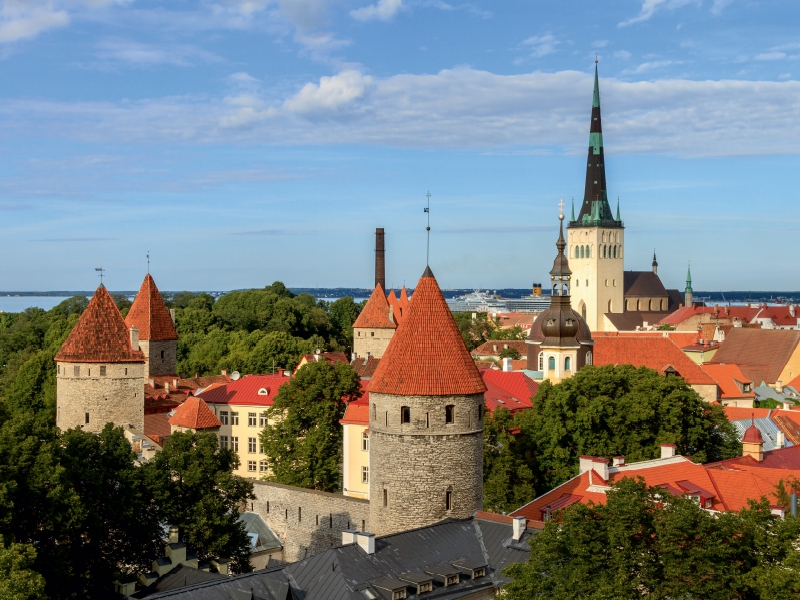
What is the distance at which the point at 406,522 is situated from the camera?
25516 millimetres

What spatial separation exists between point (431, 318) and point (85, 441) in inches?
343

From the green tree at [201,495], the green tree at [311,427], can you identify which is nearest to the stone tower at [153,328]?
the green tree at [311,427]

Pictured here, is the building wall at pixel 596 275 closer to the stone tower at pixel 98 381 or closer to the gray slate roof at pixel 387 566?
the stone tower at pixel 98 381

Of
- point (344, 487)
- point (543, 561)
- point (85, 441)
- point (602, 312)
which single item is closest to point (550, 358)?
point (344, 487)

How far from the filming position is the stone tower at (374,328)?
72250 millimetres

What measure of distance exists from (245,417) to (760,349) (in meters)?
36.2

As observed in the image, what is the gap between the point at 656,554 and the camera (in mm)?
18750

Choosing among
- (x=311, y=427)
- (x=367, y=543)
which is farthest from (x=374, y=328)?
(x=367, y=543)

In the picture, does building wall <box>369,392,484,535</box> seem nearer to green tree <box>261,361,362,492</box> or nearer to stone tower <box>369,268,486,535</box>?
stone tower <box>369,268,486,535</box>

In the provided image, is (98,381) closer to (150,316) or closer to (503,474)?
(150,316)

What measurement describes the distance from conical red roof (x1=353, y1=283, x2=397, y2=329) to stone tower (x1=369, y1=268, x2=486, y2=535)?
1801 inches

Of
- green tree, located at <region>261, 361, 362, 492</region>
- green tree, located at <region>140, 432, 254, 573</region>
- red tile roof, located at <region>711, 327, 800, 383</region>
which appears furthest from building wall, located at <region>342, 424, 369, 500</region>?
red tile roof, located at <region>711, 327, 800, 383</region>

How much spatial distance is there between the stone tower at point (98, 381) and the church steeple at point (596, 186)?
8376cm

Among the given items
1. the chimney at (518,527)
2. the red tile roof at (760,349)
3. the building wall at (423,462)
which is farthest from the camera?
the red tile roof at (760,349)
